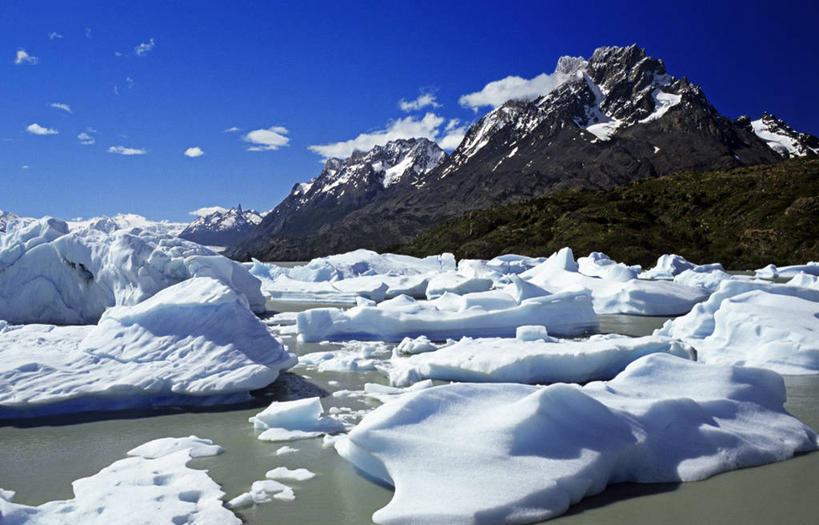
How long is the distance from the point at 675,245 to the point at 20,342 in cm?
3403

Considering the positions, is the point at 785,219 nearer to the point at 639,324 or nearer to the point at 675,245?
the point at 675,245

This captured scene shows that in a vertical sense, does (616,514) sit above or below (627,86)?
below

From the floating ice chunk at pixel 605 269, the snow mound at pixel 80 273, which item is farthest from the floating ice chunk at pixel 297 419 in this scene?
the floating ice chunk at pixel 605 269

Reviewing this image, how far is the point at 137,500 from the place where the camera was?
10.6 feet

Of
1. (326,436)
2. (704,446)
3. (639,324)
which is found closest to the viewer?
(704,446)

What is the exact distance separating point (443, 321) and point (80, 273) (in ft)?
27.0

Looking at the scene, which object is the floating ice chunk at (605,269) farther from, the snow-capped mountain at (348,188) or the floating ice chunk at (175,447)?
the snow-capped mountain at (348,188)

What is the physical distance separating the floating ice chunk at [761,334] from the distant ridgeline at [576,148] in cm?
3990

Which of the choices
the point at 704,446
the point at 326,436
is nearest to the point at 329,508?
the point at 326,436

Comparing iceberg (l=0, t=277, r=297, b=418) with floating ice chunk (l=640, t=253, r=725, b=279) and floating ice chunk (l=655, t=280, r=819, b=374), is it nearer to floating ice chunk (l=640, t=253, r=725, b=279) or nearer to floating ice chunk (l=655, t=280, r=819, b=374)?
floating ice chunk (l=655, t=280, r=819, b=374)

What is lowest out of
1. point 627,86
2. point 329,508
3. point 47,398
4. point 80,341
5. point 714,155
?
point 329,508

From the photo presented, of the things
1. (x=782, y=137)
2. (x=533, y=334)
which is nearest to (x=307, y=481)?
(x=533, y=334)

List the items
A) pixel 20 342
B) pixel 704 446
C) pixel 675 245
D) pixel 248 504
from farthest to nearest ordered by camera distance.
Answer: pixel 675 245 → pixel 20 342 → pixel 704 446 → pixel 248 504

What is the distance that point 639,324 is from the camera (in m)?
11.7
